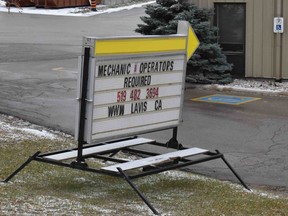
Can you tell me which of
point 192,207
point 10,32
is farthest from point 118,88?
point 10,32

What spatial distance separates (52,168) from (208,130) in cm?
400

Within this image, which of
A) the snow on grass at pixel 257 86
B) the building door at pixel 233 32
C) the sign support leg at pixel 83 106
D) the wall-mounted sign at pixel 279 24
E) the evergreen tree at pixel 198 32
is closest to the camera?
the sign support leg at pixel 83 106

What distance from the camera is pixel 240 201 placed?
6.89 meters

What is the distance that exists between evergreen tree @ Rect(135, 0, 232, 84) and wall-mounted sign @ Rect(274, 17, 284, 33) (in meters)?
1.44

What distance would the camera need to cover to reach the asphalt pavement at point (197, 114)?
9.09 metres

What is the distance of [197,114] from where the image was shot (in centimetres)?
1269

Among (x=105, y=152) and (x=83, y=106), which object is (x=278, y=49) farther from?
(x=83, y=106)

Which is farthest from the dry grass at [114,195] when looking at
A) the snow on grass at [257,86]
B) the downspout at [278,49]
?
the downspout at [278,49]

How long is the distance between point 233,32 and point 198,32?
108 cm

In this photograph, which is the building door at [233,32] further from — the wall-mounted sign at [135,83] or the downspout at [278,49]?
the wall-mounted sign at [135,83]

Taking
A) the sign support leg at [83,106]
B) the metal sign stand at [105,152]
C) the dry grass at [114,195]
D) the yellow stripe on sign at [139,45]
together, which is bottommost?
the dry grass at [114,195]

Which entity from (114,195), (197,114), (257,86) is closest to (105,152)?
(114,195)

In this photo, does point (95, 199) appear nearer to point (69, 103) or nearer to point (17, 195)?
point (17, 195)

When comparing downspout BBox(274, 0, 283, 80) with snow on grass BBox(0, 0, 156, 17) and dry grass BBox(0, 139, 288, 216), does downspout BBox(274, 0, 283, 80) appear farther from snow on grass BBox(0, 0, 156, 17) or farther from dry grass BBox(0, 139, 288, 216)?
snow on grass BBox(0, 0, 156, 17)
